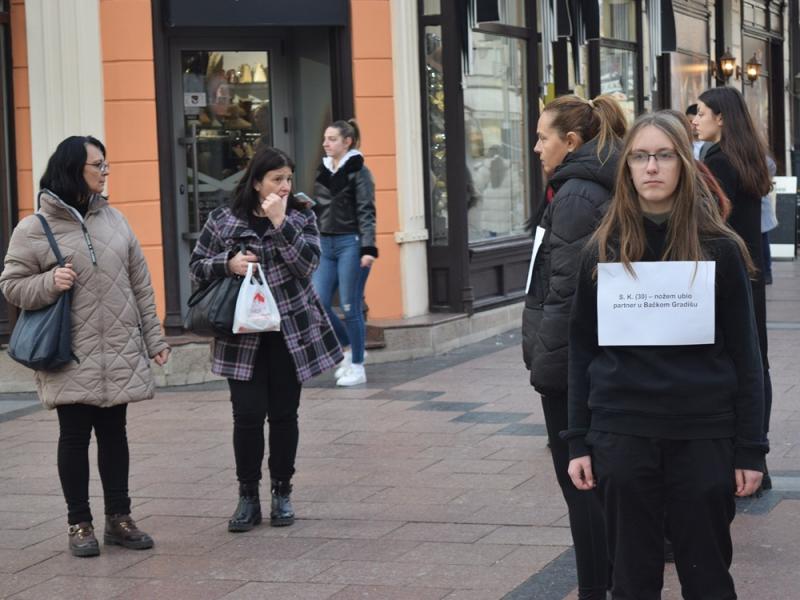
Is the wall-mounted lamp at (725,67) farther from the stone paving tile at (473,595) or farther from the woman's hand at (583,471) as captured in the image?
the woman's hand at (583,471)

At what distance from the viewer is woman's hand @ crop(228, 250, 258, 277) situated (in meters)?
6.64

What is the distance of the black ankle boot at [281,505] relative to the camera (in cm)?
680

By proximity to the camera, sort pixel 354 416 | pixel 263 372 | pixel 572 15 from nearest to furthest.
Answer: pixel 263 372, pixel 354 416, pixel 572 15

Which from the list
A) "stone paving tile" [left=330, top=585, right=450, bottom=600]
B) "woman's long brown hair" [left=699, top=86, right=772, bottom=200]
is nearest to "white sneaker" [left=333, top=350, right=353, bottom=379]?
"woman's long brown hair" [left=699, top=86, right=772, bottom=200]

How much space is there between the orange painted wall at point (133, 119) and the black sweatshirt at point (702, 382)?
783 centimetres

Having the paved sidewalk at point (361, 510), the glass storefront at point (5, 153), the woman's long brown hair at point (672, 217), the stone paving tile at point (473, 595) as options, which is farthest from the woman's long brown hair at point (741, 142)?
the glass storefront at point (5, 153)

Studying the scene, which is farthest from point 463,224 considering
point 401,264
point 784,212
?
point 784,212

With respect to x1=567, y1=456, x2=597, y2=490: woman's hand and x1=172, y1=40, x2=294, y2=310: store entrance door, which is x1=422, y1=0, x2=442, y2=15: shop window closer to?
x1=172, y1=40, x2=294, y2=310: store entrance door

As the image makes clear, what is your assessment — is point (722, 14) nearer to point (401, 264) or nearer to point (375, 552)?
point (401, 264)

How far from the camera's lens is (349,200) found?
10.7 metres

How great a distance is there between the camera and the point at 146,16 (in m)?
11.4

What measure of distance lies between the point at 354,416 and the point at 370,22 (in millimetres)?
4038

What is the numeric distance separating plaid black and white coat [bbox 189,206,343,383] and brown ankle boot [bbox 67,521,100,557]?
0.88m

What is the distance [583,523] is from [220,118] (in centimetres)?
814
